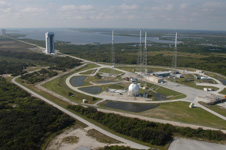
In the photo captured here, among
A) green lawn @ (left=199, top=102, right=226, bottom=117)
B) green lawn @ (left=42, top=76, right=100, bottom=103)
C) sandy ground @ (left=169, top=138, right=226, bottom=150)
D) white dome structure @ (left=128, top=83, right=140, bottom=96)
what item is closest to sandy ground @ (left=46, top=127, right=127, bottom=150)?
sandy ground @ (left=169, top=138, right=226, bottom=150)

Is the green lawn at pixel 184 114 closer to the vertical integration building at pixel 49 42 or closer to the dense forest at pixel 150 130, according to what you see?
the dense forest at pixel 150 130

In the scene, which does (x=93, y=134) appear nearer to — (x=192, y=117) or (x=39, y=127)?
(x=39, y=127)

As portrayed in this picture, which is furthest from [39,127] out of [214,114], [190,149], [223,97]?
[223,97]

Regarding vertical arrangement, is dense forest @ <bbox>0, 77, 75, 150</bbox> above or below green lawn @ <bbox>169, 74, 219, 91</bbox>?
below

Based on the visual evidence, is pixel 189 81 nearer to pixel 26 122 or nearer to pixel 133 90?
pixel 133 90

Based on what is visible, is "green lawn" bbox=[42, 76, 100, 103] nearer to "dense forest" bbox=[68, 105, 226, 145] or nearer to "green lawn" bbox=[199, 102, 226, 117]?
"dense forest" bbox=[68, 105, 226, 145]

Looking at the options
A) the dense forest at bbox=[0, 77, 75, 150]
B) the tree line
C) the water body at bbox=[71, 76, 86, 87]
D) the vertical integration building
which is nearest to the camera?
the dense forest at bbox=[0, 77, 75, 150]
